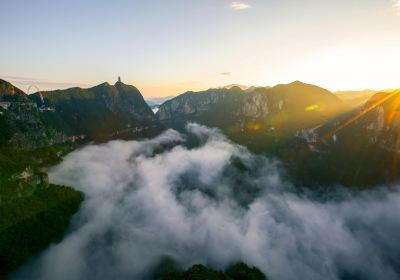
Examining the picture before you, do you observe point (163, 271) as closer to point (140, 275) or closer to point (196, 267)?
point (140, 275)

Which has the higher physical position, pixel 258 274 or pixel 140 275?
pixel 258 274

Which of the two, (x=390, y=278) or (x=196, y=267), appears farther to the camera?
(x=390, y=278)

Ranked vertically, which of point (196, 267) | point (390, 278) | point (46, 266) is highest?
point (196, 267)

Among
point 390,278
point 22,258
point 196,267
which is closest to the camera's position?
point 196,267

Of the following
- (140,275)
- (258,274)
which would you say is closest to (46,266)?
(140,275)

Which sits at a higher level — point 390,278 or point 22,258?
point 22,258

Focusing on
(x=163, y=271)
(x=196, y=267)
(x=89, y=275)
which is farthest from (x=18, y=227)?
(x=196, y=267)

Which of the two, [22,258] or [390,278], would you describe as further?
[390,278]

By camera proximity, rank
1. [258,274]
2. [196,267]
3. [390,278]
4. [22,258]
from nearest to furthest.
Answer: [196,267] < [258,274] < [22,258] < [390,278]

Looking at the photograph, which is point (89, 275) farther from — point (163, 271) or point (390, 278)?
point (390, 278)
